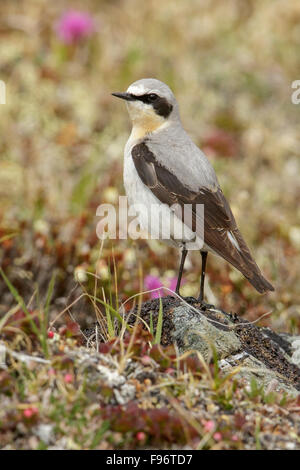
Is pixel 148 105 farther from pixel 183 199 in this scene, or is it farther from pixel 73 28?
pixel 73 28

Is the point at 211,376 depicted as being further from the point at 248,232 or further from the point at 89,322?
A: the point at 248,232

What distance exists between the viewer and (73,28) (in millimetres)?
11992

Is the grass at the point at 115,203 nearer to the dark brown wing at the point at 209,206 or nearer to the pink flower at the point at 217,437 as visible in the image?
the pink flower at the point at 217,437

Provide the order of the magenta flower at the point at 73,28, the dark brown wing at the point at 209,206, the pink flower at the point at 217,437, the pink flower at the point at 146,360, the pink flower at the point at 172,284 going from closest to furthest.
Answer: the pink flower at the point at 217,437 < the pink flower at the point at 146,360 < the dark brown wing at the point at 209,206 < the pink flower at the point at 172,284 < the magenta flower at the point at 73,28

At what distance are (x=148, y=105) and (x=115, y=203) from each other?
2.83 meters

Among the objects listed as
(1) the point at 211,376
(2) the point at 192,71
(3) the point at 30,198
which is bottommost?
(1) the point at 211,376

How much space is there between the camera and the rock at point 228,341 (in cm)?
453

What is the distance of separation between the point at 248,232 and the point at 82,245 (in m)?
2.29

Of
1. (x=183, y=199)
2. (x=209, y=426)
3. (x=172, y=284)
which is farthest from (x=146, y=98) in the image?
(x=209, y=426)

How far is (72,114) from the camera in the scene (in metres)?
10.9

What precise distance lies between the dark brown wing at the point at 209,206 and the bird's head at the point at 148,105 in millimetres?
451

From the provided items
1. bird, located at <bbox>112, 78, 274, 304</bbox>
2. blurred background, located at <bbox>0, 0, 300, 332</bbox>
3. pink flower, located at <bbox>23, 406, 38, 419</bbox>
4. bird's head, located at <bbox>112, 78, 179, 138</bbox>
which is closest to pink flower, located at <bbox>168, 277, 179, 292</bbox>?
blurred background, located at <bbox>0, 0, 300, 332</bbox>

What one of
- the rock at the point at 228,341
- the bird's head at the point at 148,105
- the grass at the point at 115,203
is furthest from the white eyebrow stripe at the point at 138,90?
the rock at the point at 228,341
